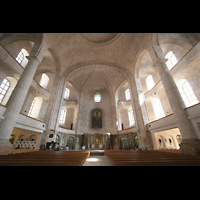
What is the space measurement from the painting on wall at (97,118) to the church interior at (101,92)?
0.64ft

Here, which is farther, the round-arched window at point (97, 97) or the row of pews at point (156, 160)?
the round-arched window at point (97, 97)

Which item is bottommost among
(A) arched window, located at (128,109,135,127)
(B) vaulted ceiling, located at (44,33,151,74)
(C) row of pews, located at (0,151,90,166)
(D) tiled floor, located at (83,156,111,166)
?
(D) tiled floor, located at (83,156,111,166)

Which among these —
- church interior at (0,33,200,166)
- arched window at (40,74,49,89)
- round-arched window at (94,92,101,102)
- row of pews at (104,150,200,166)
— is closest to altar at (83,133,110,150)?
church interior at (0,33,200,166)

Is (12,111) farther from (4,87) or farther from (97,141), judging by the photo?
(97,141)

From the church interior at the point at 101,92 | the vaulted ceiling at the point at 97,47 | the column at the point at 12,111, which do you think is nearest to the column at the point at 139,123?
the church interior at the point at 101,92

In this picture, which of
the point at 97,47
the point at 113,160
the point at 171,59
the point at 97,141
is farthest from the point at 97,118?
the point at 113,160

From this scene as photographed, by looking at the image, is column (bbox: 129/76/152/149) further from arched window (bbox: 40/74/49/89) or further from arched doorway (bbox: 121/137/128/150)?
arched window (bbox: 40/74/49/89)

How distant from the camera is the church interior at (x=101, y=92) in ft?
23.1

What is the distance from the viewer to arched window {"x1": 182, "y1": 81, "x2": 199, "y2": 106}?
32.4 feet

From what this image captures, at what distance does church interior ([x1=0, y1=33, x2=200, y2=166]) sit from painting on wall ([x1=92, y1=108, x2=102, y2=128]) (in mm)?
195

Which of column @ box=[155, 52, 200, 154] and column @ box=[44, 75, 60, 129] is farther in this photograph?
column @ box=[44, 75, 60, 129]

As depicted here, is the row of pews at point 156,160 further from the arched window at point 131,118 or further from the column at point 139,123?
the arched window at point 131,118
